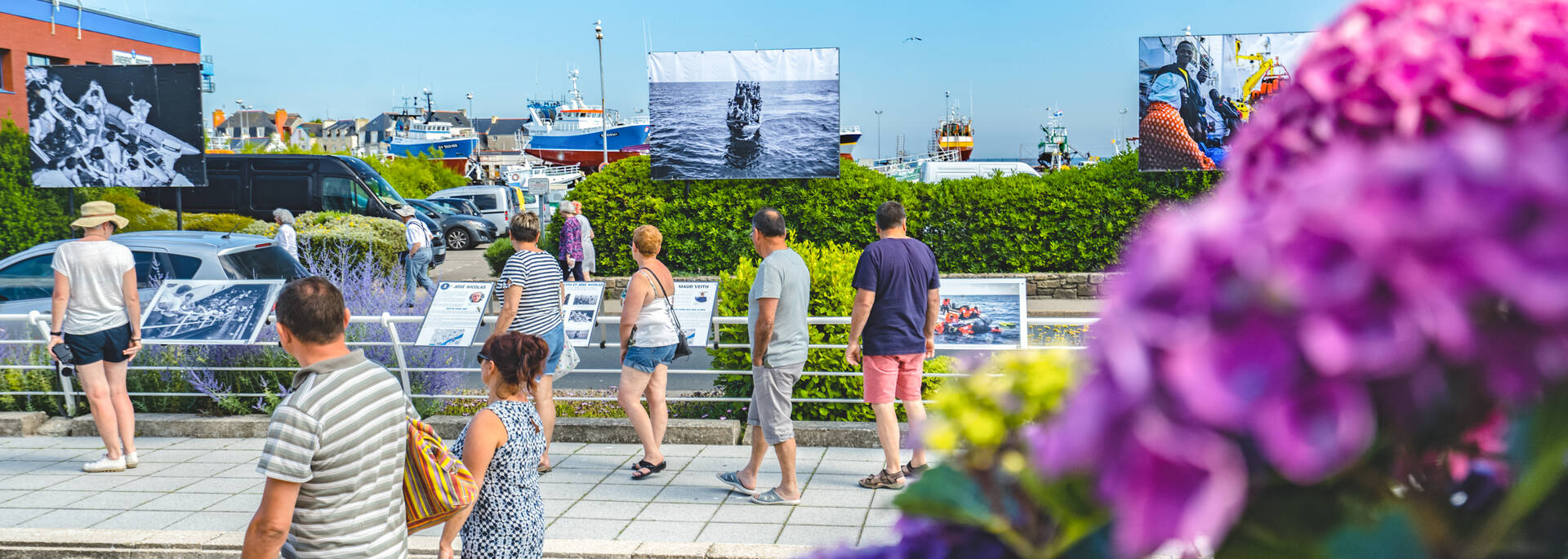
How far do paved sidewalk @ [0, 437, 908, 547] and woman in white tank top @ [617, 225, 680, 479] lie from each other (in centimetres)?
27

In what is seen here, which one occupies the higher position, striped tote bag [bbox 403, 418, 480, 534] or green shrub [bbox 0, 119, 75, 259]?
green shrub [bbox 0, 119, 75, 259]

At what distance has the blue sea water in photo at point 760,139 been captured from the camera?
1641 centimetres

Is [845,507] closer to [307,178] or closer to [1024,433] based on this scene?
[1024,433]

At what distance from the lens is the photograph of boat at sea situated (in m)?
8.03

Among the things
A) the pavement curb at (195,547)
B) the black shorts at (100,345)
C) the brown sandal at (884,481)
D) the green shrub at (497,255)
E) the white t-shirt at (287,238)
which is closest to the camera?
the pavement curb at (195,547)

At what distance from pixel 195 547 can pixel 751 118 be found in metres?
11.7

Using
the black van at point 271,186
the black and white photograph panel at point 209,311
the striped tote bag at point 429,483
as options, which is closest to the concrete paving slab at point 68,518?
the black and white photograph panel at point 209,311

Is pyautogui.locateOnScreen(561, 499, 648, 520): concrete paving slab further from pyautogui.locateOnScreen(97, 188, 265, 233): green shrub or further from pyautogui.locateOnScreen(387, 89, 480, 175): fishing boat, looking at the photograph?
pyautogui.locateOnScreen(387, 89, 480, 175): fishing boat

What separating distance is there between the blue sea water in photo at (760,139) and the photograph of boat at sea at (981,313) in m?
8.42

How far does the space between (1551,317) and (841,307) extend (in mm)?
7793

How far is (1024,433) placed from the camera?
1.99 ft

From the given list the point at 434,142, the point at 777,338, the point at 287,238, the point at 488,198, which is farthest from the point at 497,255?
the point at 434,142

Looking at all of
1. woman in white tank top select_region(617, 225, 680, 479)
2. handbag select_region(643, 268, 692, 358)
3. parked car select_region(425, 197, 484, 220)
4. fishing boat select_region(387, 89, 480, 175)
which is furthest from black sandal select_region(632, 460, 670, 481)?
fishing boat select_region(387, 89, 480, 175)

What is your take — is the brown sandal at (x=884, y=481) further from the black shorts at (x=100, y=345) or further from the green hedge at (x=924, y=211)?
the green hedge at (x=924, y=211)
